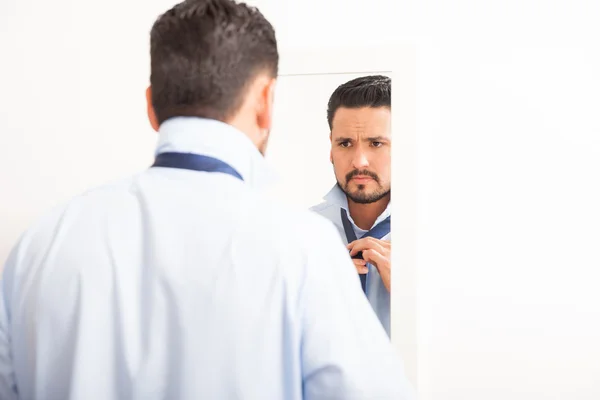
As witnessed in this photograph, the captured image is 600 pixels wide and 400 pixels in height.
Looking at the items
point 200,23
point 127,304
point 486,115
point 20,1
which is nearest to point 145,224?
point 127,304

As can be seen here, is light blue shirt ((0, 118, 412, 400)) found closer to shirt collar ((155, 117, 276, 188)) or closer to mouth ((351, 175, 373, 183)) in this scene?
shirt collar ((155, 117, 276, 188))

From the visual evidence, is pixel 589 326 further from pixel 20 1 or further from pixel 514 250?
pixel 20 1

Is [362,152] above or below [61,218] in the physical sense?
above

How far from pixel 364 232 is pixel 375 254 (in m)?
0.06

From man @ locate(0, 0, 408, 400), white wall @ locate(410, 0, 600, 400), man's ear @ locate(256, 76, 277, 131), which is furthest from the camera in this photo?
white wall @ locate(410, 0, 600, 400)

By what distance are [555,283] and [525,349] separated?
6.5 inches

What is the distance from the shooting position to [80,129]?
5.47 ft

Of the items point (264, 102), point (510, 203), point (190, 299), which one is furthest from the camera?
point (510, 203)

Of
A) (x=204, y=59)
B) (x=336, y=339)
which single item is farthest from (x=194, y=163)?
(x=336, y=339)

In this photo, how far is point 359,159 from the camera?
4.92ft

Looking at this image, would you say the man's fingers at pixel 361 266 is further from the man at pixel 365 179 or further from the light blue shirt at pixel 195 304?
the light blue shirt at pixel 195 304

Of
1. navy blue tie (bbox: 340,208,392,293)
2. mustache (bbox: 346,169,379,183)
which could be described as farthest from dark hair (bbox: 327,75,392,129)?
navy blue tie (bbox: 340,208,392,293)

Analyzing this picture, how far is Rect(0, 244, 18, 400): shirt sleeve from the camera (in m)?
0.89

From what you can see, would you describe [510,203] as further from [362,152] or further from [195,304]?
[195,304]
